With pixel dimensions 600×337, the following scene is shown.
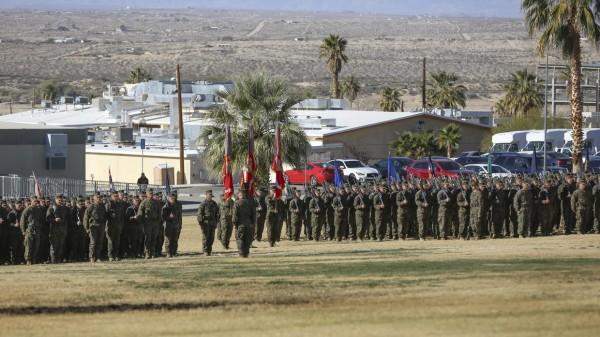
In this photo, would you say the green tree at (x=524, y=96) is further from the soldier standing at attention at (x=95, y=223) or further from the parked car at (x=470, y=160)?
the soldier standing at attention at (x=95, y=223)

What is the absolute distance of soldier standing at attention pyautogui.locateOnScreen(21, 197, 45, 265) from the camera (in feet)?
91.0

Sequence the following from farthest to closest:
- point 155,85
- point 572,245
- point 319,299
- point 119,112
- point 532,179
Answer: point 155,85 < point 119,112 < point 532,179 < point 572,245 < point 319,299

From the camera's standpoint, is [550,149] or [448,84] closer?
[550,149]

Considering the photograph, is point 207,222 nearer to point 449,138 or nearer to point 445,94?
point 449,138

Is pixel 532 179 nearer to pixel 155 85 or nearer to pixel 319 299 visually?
pixel 319 299

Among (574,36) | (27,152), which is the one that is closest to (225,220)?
(27,152)

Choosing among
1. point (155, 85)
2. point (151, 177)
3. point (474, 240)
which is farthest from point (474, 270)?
point (155, 85)

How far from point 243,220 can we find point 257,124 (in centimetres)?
1738

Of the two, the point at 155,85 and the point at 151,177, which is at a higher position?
the point at 155,85

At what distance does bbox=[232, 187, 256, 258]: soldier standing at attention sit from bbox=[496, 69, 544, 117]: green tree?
58397 millimetres

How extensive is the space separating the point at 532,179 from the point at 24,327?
1953 centimetres

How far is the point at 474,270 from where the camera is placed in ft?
66.4

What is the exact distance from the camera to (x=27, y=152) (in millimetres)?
44469

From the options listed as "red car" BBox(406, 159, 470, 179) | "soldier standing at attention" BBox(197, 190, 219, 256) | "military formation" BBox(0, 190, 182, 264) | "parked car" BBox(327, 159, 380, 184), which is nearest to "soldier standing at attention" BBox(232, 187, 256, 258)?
"soldier standing at attention" BBox(197, 190, 219, 256)
